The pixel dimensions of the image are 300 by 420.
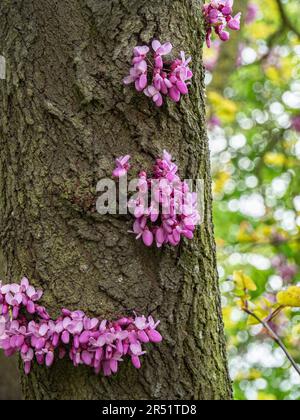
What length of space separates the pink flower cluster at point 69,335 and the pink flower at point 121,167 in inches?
16.4

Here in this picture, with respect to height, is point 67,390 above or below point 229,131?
below

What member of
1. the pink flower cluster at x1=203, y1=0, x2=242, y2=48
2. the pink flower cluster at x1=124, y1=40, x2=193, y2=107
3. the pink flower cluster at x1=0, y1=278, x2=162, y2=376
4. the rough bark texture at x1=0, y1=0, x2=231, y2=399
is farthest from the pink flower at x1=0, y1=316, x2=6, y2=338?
the pink flower cluster at x1=203, y1=0, x2=242, y2=48

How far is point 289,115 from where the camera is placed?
5059mm

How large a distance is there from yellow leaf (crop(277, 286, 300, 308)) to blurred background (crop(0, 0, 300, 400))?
1657 millimetres

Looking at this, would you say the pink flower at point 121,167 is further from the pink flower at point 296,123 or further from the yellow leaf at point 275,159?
the pink flower at point 296,123

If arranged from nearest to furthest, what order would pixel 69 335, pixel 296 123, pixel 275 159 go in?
pixel 69 335, pixel 275 159, pixel 296 123

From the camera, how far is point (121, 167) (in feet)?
5.59

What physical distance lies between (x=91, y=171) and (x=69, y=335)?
19.1 inches

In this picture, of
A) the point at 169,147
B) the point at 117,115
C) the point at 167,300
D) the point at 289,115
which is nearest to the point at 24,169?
the point at 117,115

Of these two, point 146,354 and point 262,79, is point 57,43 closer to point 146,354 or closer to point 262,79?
point 146,354

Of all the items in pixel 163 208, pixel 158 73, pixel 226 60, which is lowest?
pixel 163 208

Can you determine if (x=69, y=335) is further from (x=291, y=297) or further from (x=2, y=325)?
(x=291, y=297)

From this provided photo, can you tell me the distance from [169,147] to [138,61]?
0.27 meters

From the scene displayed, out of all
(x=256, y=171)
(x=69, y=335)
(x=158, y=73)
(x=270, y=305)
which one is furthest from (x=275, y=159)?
(x=69, y=335)
